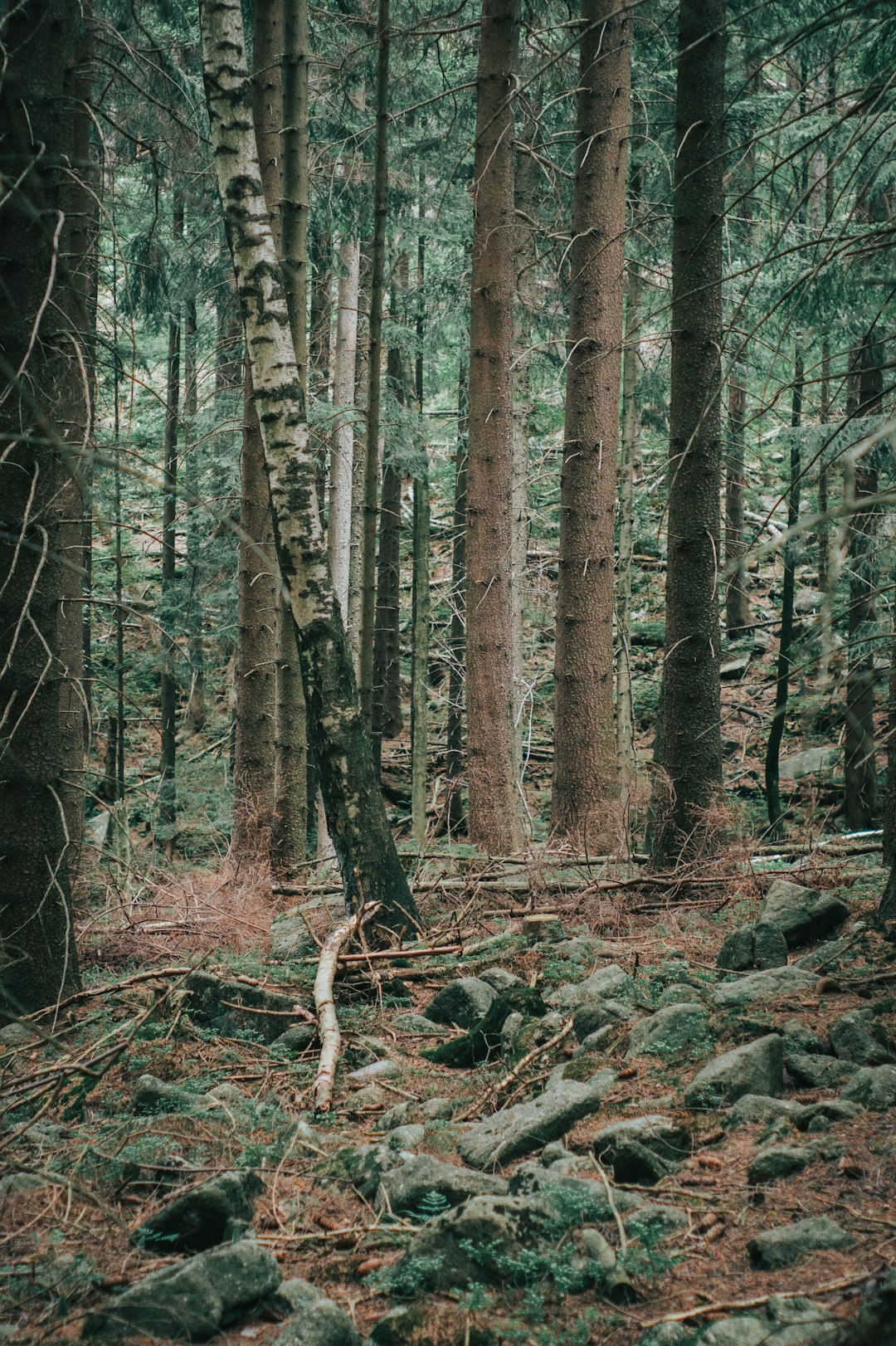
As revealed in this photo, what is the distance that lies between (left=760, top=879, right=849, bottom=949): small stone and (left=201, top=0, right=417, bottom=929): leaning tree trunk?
214 centimetres

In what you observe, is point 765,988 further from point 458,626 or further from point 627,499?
point 458,626

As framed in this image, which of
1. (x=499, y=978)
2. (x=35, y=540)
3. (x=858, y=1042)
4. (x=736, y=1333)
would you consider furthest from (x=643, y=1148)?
(x=35, y=540)

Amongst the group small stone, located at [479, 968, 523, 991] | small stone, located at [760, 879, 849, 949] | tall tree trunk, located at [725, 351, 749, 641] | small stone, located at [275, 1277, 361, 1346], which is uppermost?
tall tree trunk, located at [725, 351, 749, 641]

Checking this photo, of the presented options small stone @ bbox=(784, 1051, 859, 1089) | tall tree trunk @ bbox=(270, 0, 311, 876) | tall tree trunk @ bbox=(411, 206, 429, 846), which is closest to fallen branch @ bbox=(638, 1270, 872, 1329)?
small stone @ bbox=(784, 1051, 859, 1089)

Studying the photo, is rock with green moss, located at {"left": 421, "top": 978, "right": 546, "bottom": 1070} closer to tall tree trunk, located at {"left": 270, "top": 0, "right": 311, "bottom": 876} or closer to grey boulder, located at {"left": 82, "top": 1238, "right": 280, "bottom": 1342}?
grey boulder, located at {"left": 82, "top": 1238, "right": 280, "bottom": 1342}

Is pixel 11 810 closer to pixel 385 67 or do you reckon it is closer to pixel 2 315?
pixel 2 315

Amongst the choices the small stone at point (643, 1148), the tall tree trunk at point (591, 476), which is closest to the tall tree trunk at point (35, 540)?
the small stone at point (643, 1148)

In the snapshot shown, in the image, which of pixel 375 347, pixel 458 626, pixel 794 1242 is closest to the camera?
pixel 794 1242

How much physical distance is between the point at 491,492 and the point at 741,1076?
699cm

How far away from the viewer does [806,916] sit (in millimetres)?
5137

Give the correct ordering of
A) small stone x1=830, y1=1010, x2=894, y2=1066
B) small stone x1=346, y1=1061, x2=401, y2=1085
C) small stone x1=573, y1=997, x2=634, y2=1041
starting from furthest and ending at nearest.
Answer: small stone x1=573, y1=997, x2=634, y2=1041 → small stone x1=346, y1=1061, x2=401, y2=1085 → small stone x1=830, y1=1010, x2=894, y2=1066

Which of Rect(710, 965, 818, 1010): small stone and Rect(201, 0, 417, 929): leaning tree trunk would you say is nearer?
Rect(710, 965, 818, 1010): small stone

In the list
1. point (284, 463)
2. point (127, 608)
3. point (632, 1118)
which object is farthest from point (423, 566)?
point (632, 1118)

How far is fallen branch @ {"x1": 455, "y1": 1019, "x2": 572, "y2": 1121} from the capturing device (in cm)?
380
